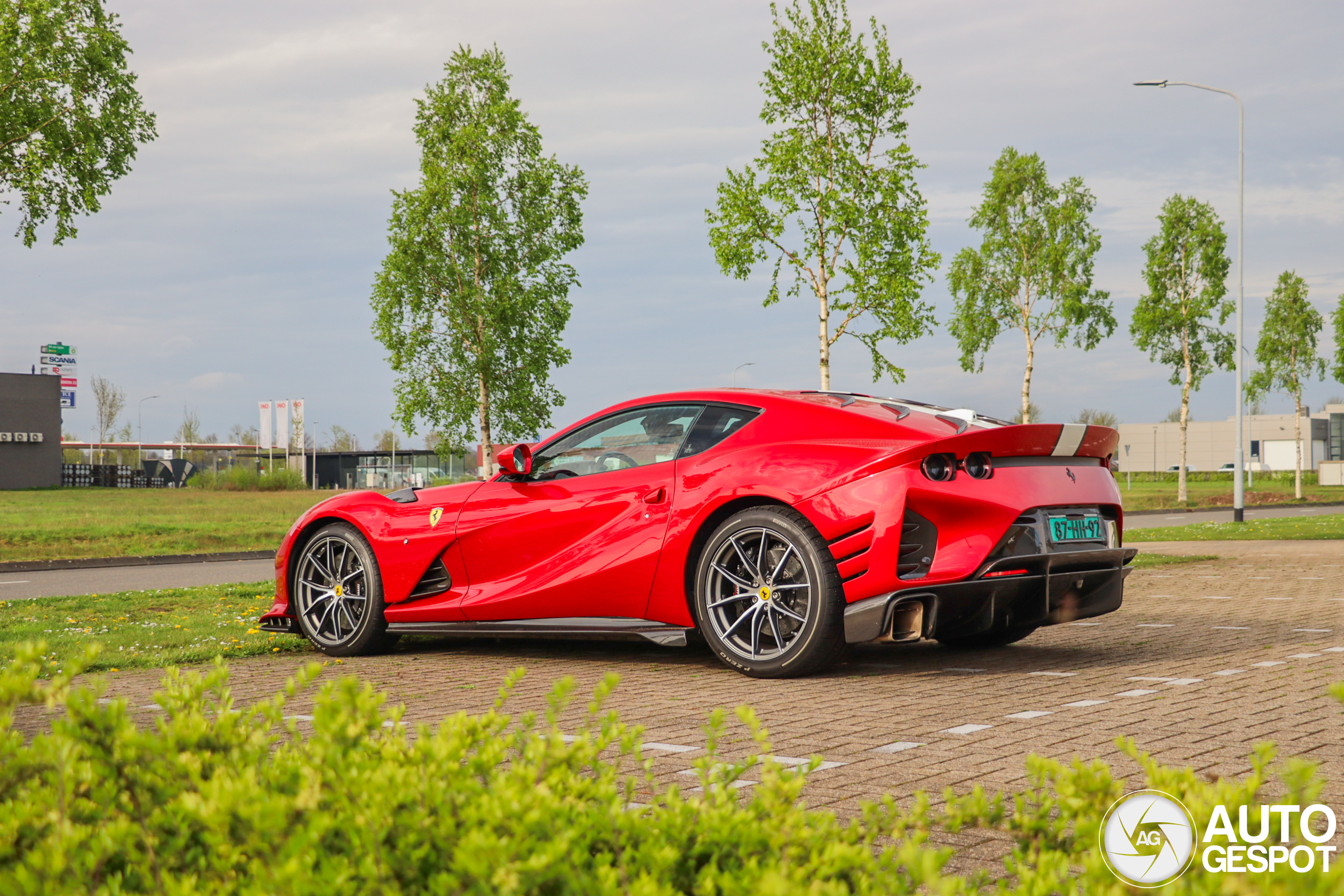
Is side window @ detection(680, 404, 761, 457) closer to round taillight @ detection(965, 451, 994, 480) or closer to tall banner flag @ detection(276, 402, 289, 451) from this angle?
round taillight @ detection(965, 451, 994, 480)

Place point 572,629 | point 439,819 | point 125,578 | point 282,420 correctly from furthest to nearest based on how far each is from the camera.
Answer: point 282,420, point 125,578, point 572,629, point 439,819

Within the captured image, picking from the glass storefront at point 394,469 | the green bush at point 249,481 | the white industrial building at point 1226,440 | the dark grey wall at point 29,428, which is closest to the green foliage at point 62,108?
the glass storefront at point 394,469

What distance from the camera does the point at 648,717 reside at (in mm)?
4465

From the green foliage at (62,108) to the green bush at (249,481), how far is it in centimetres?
4149

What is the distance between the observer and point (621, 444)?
6055 mm

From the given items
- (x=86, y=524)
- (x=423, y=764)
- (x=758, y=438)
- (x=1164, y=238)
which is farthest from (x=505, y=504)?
(x=1164, y=238)

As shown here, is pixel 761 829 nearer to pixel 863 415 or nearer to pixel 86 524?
pixel 863 415

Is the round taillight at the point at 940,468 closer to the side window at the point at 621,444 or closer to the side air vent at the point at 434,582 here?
the side window at the point at 621,444

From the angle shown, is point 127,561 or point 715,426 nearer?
point 715,426

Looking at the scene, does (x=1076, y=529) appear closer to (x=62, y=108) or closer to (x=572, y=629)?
(x=572, y=629)

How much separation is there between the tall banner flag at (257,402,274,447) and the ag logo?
89873 mm

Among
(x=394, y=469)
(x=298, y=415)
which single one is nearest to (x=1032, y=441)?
(x=394, y=469)

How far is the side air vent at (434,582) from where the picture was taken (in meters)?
6.30

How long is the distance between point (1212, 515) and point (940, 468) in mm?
28353
